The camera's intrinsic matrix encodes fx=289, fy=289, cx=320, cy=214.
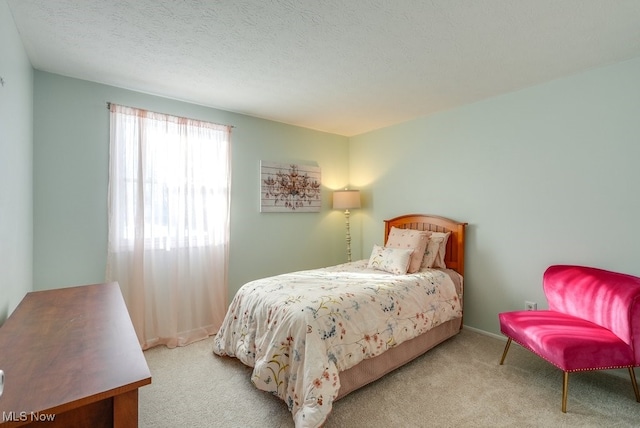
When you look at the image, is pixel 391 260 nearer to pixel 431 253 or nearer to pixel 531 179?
pixel 431 253

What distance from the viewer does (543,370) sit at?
2295mm

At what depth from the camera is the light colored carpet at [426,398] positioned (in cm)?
177

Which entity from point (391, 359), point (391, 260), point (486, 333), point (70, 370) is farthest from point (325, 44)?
point (486, 333)

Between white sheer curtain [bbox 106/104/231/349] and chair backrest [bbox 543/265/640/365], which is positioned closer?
chair backrest [bbox 543/265/640/365]

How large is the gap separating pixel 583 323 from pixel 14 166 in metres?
3.91

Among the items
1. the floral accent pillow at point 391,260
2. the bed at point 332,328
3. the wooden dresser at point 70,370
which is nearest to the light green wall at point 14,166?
the wooden dresser at point 70,370

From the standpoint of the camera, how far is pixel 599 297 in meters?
2.05

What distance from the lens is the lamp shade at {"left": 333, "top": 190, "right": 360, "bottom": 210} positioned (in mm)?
3994

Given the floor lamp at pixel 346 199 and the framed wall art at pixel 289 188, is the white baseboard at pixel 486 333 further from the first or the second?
the framed wall art at pixel 289 188

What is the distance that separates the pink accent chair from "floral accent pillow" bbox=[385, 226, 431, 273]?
845 millimetres

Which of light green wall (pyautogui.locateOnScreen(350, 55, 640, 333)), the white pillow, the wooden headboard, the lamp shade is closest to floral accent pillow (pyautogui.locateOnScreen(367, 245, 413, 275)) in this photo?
the white pillow

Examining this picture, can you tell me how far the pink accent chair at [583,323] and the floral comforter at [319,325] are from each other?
696 mm

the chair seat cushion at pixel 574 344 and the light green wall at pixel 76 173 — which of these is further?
the light green wall at pixel 76 173

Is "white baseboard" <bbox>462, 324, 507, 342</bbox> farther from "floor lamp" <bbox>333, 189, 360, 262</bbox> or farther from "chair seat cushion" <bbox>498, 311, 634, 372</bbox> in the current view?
"floor lamp" <bbox>333, 189, 360, 262</bbox>
